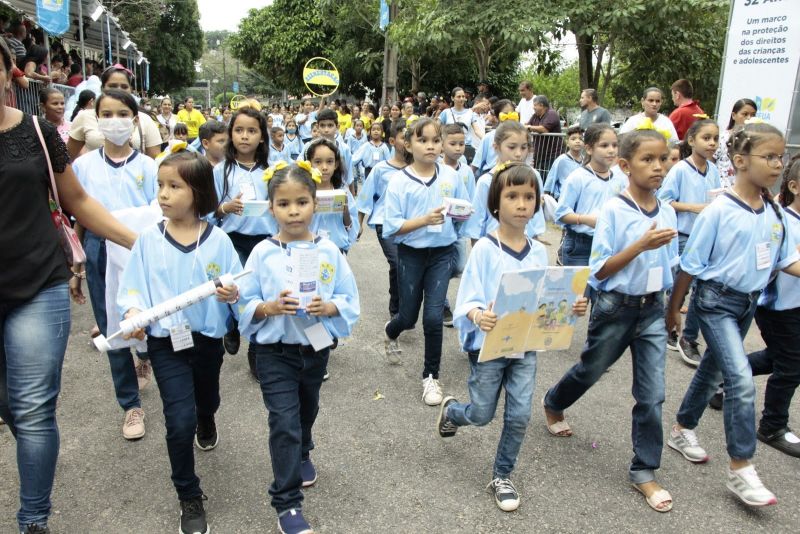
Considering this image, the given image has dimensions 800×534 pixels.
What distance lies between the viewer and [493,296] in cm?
320

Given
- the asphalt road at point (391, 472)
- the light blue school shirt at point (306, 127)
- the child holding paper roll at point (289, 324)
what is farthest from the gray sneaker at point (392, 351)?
the light blue school shirt at point (306, 127)

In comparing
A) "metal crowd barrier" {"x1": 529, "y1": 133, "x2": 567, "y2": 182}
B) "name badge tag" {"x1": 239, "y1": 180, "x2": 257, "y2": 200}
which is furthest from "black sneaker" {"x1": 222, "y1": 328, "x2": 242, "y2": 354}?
"metal crowd barrier" {"x1": 529, "y1": 133, "x2": 567, "y2": 182}

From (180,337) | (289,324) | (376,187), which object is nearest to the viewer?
(180,337)

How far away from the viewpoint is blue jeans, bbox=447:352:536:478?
10.6 ft

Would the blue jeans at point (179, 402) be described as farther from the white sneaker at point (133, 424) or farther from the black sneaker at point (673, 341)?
the black sneaker at point (673, 341)

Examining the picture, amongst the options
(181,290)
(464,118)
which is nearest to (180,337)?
(181,290)

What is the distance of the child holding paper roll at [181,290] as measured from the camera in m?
2.93

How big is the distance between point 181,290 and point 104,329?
1.45 m

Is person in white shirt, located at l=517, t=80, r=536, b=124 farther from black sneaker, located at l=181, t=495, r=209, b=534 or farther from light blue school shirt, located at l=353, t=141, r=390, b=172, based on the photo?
black sneaker, located at l=181, t=495, r=209, b=534

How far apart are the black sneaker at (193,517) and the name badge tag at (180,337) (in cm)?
75

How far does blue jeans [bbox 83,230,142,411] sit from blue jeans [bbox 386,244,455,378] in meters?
1.90

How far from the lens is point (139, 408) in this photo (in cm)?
403

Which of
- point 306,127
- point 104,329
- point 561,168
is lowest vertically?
point 104,329

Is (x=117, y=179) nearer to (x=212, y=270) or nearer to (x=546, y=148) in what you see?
(x=212, y=270)
